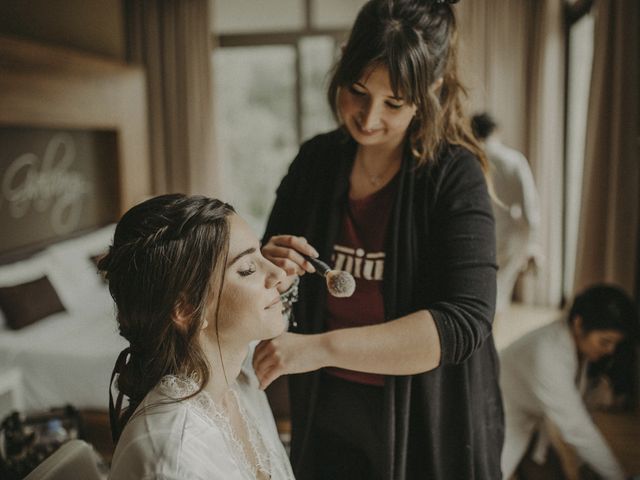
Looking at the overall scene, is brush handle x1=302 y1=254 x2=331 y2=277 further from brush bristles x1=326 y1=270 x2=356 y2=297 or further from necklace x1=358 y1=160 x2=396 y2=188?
necklace x1=358 y1=160 x2=396 y2=188

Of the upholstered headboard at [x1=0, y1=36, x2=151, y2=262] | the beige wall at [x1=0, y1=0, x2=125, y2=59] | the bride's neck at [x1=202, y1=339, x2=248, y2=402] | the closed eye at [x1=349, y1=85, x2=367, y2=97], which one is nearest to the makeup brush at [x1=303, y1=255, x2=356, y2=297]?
the bride's neck at [x1=202, y1=339, x2=248, y2=402]

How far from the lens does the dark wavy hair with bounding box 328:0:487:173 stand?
95cm

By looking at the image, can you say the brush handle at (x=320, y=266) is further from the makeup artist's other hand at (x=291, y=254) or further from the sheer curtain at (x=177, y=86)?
the sheer curtain at (x=177, y=86)

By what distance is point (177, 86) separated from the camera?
5.43 meters

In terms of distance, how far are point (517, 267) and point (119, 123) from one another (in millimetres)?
3175

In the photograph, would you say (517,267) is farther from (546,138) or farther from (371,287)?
(371,287)

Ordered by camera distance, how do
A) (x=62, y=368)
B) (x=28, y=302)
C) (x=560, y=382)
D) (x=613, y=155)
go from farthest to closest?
(x=28, y=302) < (x=613, y=155) < (x=62, y=368) < (x=560, y=382)

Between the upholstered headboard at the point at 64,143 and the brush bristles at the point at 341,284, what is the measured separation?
285cm

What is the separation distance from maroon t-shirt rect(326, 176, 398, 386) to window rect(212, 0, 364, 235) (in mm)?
4028

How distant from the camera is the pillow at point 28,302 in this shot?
2.86 meters

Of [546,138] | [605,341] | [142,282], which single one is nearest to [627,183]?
[605,341]

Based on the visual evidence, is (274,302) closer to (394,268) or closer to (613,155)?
(394,268)

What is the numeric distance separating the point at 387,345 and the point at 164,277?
373 millimetres

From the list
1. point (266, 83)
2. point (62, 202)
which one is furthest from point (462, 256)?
point (266, 83)
